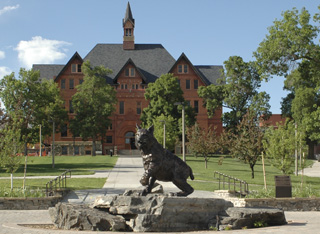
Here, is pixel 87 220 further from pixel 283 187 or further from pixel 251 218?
pixel 283 187

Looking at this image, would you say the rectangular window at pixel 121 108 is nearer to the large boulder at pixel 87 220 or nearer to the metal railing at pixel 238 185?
the metal railing at pixel 238 185

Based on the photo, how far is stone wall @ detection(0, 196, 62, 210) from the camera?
16.5 metres

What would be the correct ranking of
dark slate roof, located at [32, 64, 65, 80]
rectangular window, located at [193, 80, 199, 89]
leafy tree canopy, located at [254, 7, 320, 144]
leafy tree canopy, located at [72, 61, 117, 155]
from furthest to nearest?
dark slate roof, located at [32, 64, 65, 80] < rectangular window, located at [193, 80, 199, 89] < leafy tree canopy, located at [72, 61, 117, 155] < leafy tree canopy, located at [254, 7, 320, 144]

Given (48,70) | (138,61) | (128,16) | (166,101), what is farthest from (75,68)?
(166,101)

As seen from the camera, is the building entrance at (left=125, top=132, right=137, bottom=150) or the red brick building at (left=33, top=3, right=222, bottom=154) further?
the red brick building at (left=33, top=3, right=222, bottom=154)

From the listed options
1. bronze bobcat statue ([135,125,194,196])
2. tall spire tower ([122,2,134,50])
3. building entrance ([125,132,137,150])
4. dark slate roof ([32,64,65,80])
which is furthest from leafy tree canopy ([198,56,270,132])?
bronze bobcat statue ([135,125,194,196])

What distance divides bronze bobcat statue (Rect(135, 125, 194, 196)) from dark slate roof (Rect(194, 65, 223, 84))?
66.0m

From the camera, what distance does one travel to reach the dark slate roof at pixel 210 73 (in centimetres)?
7856

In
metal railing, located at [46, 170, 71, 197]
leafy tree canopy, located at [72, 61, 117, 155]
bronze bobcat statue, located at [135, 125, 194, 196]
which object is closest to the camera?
bronze bobcat statue, located at [135, 125, 194, 196]

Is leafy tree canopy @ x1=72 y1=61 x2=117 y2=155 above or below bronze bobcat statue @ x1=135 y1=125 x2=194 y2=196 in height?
above

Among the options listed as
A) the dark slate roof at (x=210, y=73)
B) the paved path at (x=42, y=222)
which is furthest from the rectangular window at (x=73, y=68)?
the paved path at (x=42, y=222)

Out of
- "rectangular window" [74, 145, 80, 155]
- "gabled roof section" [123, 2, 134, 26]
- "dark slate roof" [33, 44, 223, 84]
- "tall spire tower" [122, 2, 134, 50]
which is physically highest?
"gabled roof section" [123, 2, 134, 26]

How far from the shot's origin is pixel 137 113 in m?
73.9

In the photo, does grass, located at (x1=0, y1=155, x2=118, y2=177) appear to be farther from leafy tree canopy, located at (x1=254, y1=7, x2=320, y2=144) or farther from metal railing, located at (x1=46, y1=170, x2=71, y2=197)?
leafy tree canopy, located at (x1=254, y1=7, x2=320, y2=144)
